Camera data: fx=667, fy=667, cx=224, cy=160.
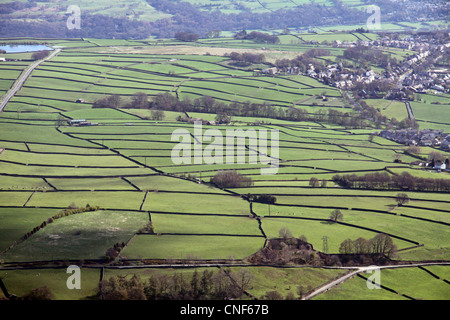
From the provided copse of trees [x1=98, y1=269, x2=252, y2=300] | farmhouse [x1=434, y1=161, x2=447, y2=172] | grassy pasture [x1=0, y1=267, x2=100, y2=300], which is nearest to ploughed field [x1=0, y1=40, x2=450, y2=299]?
grassy pasture [x1=0, y1=267, x2=100, y2=300]

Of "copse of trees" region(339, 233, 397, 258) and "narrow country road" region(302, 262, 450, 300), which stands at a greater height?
"copse of trees" region(339, 233, 397, 258)

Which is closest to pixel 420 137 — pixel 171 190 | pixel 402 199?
pixel 402 199

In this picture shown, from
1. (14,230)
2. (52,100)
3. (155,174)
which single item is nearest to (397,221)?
(155,174)

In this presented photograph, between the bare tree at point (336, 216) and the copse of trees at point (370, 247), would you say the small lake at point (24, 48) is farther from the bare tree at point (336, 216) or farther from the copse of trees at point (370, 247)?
the copse of trees at point (370, 247)

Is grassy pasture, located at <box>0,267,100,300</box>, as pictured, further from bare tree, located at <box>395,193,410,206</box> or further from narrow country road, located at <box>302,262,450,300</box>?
bare tree, located at <box>395,193,410,206</box>

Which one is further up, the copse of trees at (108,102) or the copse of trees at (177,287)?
the copse of trees at (108,102)

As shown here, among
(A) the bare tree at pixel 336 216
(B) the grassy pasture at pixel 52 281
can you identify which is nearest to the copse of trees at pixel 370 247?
(A) the bare tree at pixel 336 216

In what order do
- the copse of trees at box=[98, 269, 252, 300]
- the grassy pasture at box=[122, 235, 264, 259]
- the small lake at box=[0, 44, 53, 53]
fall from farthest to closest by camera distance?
the small lake at box=[0, 44, 53, 53]
the grassy pasture at box=[122, 235, 264, 259]
the copse of trees at box=[98, 269, 252, 300]
